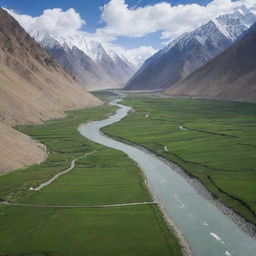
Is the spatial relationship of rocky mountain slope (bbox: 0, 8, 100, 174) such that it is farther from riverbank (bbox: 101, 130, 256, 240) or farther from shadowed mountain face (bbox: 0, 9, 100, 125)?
riverbank (bbox: 101, 130, 256, 240)

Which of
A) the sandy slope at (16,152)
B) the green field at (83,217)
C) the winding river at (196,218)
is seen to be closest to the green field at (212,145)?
the winding river at (196,218)

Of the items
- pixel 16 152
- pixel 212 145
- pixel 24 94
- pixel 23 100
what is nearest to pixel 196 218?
pixel 16 152

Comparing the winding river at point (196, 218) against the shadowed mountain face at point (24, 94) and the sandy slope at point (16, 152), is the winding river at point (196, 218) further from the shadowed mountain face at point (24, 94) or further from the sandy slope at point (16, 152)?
the shadowed mountain face at point (24, 94)

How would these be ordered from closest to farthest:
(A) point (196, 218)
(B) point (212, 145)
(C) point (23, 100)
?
(A) point (196, 218) → (B) point (212, 145) → (C) point (23, 100)

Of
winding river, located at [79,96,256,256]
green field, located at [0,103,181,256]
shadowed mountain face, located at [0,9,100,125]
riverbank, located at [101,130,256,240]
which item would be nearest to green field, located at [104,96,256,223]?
riverbank, located at [101,130,256,240]

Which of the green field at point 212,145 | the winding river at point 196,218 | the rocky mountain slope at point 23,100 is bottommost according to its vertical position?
the winding river at point 196,218

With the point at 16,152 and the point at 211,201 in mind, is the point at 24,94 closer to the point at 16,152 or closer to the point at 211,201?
the point at 16,152
